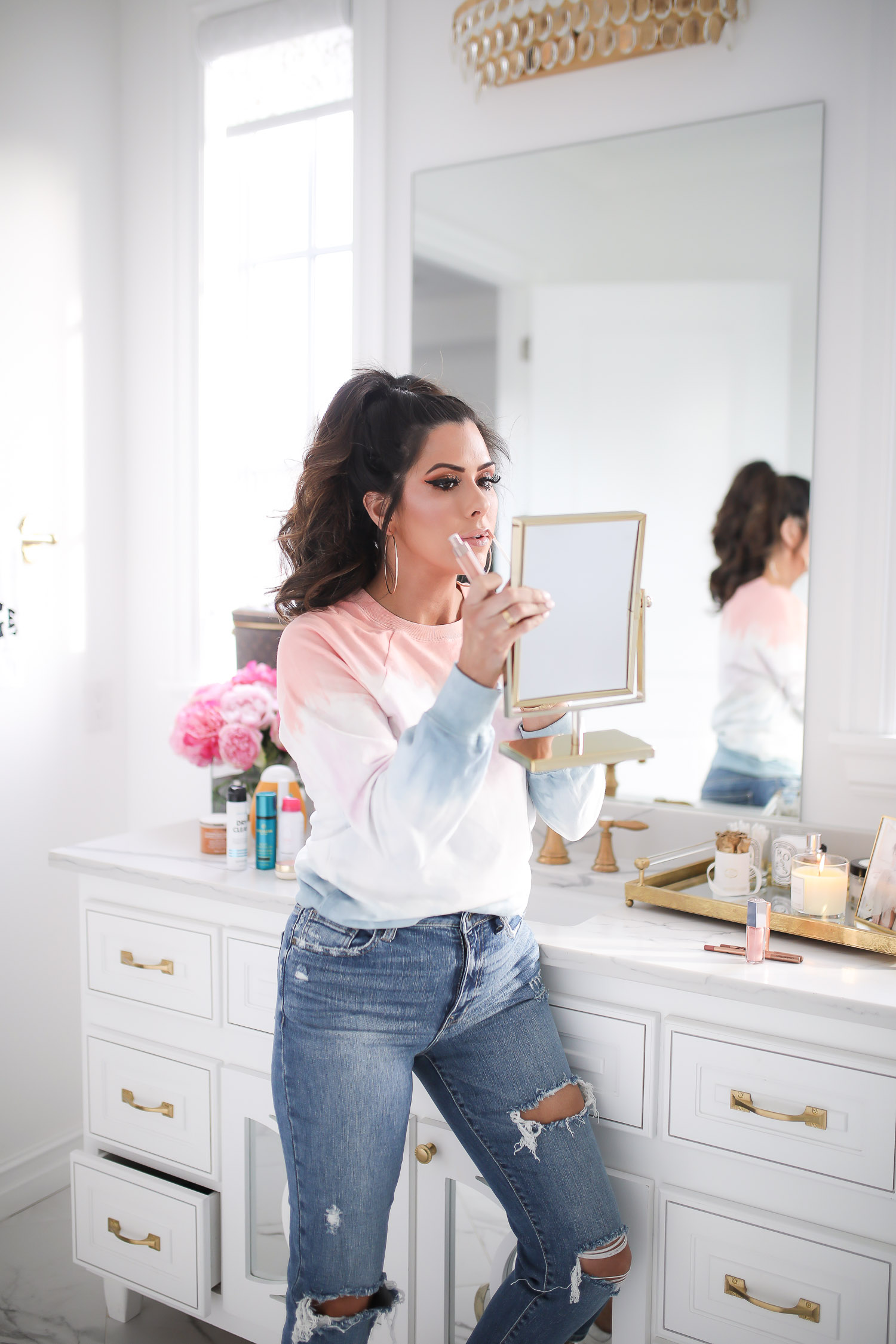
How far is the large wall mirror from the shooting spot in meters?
1.69

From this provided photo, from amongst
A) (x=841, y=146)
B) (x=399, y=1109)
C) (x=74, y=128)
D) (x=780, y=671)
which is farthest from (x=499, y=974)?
(x=74, y=128)

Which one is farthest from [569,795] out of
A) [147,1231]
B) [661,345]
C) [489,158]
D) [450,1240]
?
[489,158]

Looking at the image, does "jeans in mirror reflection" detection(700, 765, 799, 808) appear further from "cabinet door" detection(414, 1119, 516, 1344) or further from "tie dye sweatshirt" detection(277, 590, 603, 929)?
"cabinet door" detection(414, 1119, 516, 1344)

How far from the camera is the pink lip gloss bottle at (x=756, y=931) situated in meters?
1.32

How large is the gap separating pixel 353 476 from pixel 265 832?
688mm

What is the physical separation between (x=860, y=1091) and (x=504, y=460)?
3.92 ft

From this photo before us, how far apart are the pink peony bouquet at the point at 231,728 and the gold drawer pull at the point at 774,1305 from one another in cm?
107

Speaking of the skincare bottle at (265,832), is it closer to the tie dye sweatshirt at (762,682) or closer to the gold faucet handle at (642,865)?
the gold faucet handle at (642,865)

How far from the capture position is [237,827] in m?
1.80

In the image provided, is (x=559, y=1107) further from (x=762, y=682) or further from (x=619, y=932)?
(x=762, y=682)

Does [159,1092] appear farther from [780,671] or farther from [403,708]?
[780,671]

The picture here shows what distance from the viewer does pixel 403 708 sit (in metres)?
1.24

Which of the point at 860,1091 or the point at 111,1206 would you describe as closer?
the point at 860,1091

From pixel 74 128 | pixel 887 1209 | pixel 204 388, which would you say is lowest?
pixel 887 1209
